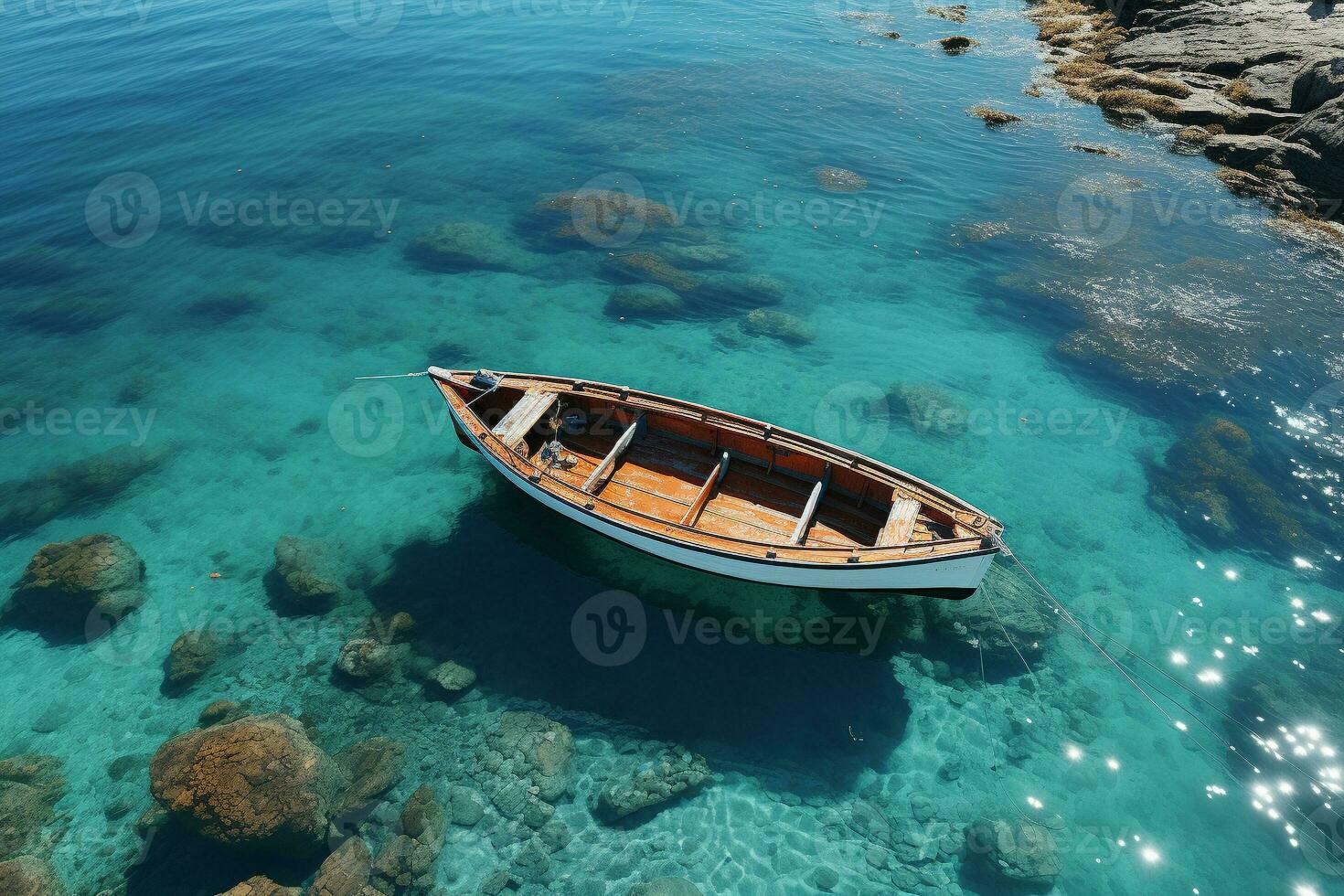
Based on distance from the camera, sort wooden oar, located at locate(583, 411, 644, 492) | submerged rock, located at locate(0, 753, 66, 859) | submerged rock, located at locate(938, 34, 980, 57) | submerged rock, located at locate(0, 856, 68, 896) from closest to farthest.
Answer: submerged rock, located at locate(0, 856, 68, 896), submerged rock, located at locate(0, 753, 66, 859), wooden oar, located at locate(583, 411, 644, 492), submerged rock, located at locate(938, 34, 980, 57)

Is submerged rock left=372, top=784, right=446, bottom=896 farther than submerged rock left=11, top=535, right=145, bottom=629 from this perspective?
No

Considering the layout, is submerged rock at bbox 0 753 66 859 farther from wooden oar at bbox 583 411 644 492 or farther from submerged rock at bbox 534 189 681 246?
submerged rock at bbox 534 189 681 246

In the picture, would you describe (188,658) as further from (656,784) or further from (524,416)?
(656,784)

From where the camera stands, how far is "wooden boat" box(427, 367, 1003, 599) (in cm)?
1530

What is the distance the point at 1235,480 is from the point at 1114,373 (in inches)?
226

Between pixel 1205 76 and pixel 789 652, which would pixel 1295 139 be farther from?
pixel 789 652

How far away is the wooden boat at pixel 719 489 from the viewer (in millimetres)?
15297

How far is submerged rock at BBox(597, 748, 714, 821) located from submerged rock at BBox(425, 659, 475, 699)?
4550mm

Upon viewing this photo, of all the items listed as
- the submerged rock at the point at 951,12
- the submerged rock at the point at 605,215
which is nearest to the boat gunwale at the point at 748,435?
the submerged rock at the point at 605,215

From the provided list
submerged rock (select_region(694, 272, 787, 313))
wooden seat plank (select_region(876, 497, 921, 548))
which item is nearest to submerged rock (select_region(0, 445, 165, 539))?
submerged rock (select_region(694, 272, 787, 313))

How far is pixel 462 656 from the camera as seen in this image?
16922 mm

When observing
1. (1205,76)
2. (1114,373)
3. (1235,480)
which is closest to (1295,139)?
(1205,76)

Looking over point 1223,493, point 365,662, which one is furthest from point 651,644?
point 1223,493

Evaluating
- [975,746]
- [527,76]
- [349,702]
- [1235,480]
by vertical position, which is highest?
[527,76]
